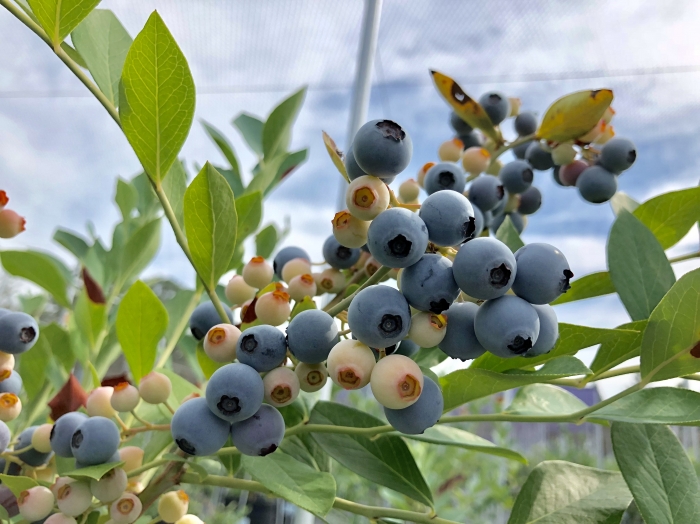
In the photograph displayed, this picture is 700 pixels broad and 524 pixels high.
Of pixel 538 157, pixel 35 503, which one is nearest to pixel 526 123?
pixel 538 157

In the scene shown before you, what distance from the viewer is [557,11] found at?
4594mm

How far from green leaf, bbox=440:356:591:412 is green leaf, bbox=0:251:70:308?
56cm

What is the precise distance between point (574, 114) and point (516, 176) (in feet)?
0.32

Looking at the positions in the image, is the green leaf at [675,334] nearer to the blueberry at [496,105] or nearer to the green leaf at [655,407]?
the green leaf at [655,407]

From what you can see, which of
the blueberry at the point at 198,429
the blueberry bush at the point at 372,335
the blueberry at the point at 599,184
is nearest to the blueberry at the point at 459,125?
the blueberry bush at the point at 372,335

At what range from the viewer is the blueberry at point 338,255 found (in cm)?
54

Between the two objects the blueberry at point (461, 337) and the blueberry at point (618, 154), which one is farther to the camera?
the blueberry at point (618, 154)

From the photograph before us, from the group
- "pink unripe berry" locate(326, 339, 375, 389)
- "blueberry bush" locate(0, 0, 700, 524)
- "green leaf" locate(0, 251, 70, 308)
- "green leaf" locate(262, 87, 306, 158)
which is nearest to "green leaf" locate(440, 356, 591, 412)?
"blueberry bush" locate(0, 0, 700, 524)

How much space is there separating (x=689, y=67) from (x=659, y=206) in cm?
536

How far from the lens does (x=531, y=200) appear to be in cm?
69

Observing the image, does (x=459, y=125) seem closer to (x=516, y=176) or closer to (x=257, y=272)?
(x=516, y=176)

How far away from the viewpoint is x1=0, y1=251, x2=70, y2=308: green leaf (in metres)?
0.75

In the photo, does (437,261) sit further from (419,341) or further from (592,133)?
(592,133)

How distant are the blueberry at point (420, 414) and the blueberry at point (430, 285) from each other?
0.21ft
